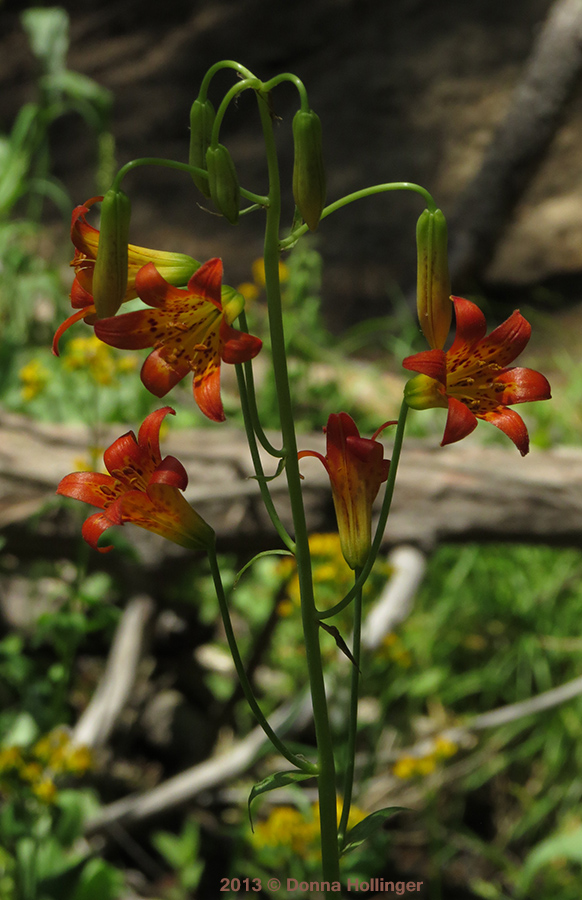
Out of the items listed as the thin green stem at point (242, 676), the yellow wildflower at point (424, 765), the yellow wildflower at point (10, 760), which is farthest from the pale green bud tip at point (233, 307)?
the yellow wildflower at point (424, 765)

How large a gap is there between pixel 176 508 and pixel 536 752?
1903mm

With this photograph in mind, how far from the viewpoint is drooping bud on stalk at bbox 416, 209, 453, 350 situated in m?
0.73

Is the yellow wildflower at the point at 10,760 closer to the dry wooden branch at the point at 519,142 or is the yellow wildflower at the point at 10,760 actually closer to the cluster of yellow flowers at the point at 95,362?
the cluster of yellow flowers at the point at 95,362

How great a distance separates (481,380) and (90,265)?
39cm

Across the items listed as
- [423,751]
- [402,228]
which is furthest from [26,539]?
[402,228]

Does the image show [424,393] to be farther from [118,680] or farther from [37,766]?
[118,680]

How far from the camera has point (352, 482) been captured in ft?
2.61

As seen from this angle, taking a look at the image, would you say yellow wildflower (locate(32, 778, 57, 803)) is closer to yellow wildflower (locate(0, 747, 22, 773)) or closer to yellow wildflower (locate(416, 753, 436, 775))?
yellow wildflower (locate(0, 747, 22, 773))

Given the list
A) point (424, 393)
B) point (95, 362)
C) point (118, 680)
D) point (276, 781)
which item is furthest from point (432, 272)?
point (118, 680)

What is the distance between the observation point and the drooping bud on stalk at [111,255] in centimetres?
67

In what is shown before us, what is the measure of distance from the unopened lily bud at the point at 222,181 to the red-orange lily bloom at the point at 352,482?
22cm

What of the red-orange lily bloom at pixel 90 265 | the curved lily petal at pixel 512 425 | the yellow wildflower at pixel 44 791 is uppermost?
the red-orange lily bloom at pixel 90 265

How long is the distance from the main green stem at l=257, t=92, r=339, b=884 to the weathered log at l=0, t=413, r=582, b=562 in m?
1.25

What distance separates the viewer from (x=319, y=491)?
2.16 m
